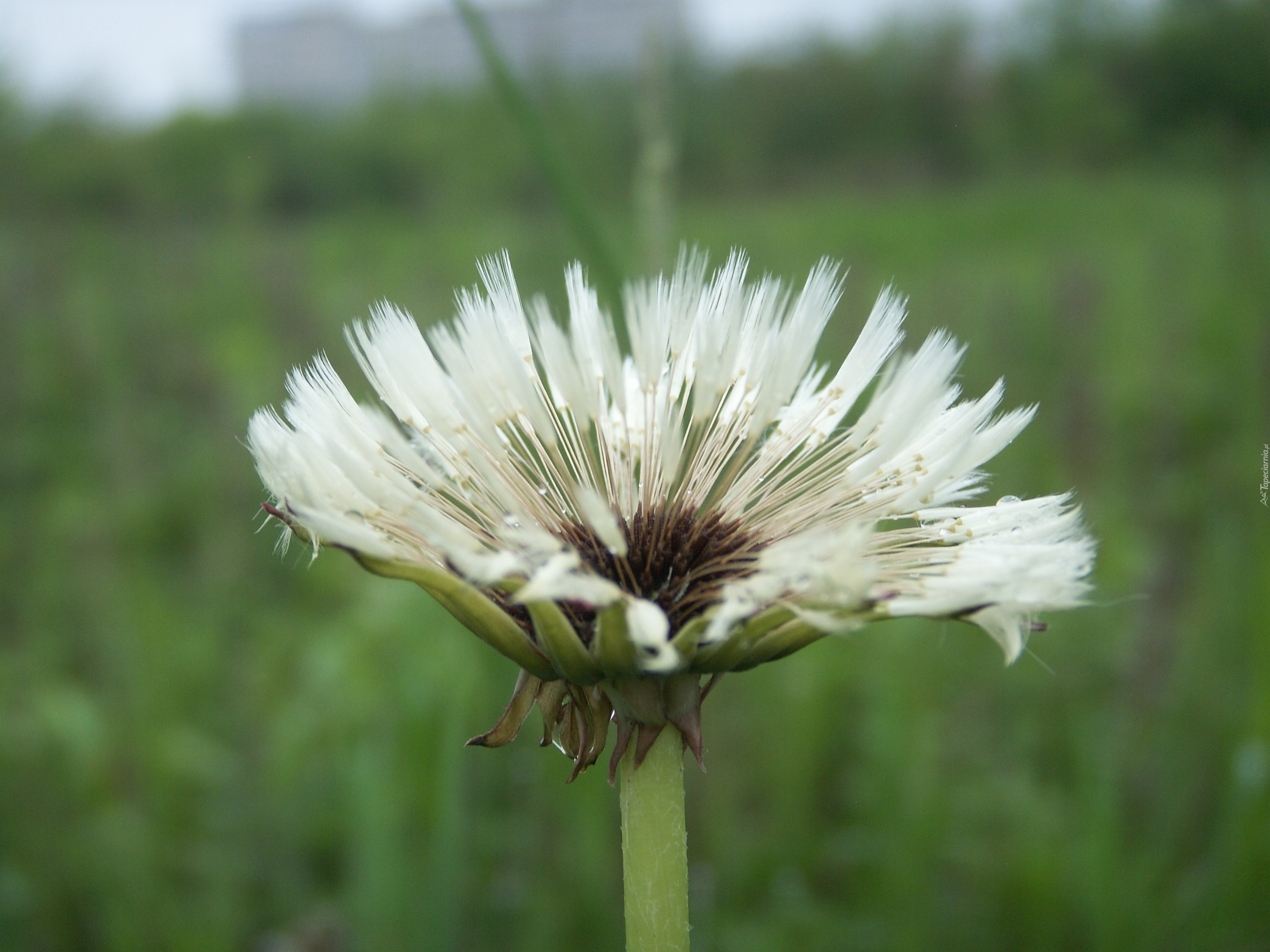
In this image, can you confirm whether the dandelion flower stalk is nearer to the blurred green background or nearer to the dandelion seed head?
the dandelion seed head

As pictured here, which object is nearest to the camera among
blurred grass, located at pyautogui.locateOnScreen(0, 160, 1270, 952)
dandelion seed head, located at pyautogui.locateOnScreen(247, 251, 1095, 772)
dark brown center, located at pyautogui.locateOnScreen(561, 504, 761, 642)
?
dandelion seed head, located at pyautogui.locateOnScreen(247, 251, 1095, 772)

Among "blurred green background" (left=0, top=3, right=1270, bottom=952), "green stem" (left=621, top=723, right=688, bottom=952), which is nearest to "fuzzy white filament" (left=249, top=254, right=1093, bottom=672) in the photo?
"green stem" (left=621, top=723, right=688, bottom=952)

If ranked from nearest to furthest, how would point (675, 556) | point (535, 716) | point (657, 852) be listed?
point (657, 852) → point (675, 556) → point (535, 716)

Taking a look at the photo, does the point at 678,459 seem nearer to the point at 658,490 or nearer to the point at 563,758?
the point at 658,490

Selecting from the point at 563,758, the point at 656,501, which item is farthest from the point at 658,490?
the point at 563,758

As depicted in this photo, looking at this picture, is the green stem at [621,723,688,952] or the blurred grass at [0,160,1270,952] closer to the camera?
the green stem at [621,723,688,952]

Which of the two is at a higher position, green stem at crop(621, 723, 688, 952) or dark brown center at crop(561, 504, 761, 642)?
dark brown center at crop(561, 504, 761, 642)

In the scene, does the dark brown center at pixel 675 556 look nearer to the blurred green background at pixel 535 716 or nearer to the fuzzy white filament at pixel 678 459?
the fuzzy white filament at pixel 678 459

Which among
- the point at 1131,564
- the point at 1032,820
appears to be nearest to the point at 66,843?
the point at 1032,820
